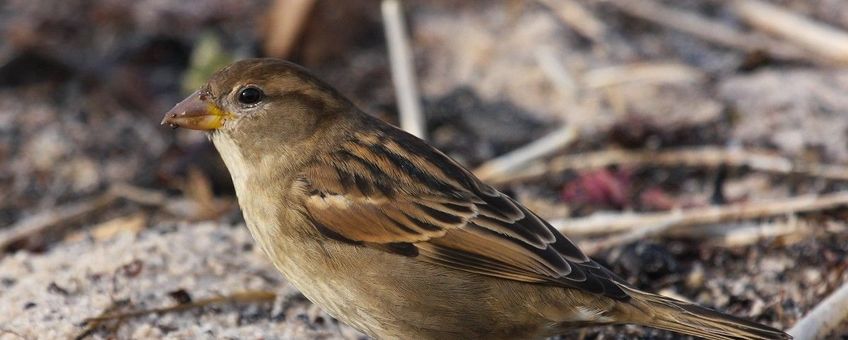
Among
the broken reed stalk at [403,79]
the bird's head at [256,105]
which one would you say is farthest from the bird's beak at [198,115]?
the broken reed stalk at [403,79]

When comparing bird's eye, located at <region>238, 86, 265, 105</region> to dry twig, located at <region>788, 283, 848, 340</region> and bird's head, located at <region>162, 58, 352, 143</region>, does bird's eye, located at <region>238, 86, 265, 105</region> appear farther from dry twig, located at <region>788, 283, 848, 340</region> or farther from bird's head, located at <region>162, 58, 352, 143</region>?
dry twig, located at <region>788, 283, 848, 340</region>

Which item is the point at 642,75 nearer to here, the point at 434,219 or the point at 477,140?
the point at 477,140

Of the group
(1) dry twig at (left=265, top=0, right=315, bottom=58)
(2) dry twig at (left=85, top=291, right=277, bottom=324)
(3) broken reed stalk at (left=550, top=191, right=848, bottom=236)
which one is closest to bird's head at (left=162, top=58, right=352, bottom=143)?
(2) dry twig at (left=85, top=291, right=277, bottom=324)

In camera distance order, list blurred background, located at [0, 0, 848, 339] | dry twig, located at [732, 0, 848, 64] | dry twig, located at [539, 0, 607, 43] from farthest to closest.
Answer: dry twig, located at [539, 0, 607, 43]
dry twig, located at [732, 0, 848, 64]
blurred background, located at [0, 0, 848, 339]

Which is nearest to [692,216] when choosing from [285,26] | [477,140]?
[477,140]

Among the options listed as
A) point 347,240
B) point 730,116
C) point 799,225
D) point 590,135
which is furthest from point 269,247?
point 730,116

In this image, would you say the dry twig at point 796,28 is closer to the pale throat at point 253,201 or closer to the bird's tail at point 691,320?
the bird's tail at point 691,320
